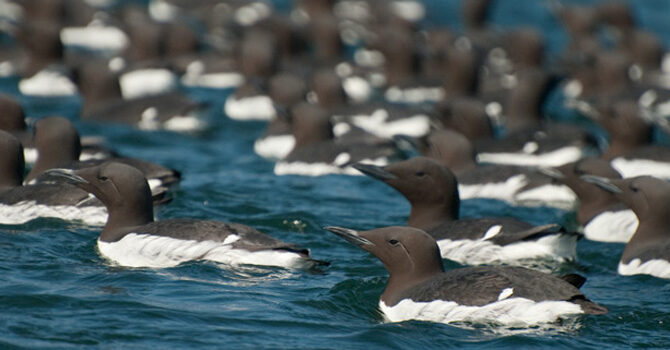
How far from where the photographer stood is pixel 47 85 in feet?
65.6

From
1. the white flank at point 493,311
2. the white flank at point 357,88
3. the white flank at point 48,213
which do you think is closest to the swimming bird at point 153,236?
the white flank at point 48,213

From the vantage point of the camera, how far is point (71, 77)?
60.7 feet

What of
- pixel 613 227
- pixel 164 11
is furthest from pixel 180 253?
pixel 164 11

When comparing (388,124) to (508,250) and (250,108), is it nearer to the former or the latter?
(250,108)

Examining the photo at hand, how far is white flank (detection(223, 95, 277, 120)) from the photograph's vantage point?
64.0ft

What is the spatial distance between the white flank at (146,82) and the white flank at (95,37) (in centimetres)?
497

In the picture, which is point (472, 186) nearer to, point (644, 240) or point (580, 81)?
point (644, 240)

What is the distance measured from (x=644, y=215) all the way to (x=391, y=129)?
7.37 meters

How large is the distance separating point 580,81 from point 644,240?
12.3m

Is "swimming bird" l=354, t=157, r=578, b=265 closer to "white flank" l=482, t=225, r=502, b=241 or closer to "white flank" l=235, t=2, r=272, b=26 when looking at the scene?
A: "white flank" l=482, t=225, r=502, b=241

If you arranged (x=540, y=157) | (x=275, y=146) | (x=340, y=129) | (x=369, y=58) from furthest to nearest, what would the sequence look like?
(x=369, y=58), (x=340, y=129), (x=275, y=146), (x=540, y=157)

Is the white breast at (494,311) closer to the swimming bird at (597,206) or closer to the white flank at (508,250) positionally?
the white flank at (508,250)

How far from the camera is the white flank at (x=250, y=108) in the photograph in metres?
19.5

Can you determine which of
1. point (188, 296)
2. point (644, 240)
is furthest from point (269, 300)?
point (644, 240)
